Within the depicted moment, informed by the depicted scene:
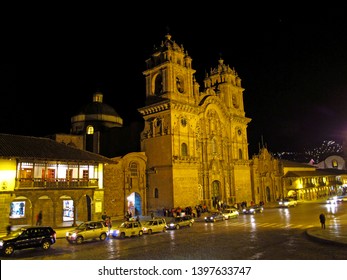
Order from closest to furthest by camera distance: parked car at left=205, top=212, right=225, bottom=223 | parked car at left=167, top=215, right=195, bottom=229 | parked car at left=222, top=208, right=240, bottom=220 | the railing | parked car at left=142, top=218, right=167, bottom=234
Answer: parked car at left=142, top=218, right=167, bottom=234, the railing, parked car at left=167, top=215, right=195, bottom=229, parked car at left=205, top=212, right=225, bottom=223, parked car at left=222, top=208, right=240, bottom=220

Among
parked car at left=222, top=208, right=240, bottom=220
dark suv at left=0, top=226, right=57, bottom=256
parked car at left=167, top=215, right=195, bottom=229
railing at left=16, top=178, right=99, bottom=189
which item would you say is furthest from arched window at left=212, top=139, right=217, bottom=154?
dark suv at left=0, top=226, right=57, bottom=256

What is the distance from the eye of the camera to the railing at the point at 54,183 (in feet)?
99.2

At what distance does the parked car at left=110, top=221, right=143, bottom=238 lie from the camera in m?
25.8

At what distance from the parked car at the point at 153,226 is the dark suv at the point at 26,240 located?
797 centimetres

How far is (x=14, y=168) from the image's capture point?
98.3 ft

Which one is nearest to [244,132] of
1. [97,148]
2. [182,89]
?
[182,89]

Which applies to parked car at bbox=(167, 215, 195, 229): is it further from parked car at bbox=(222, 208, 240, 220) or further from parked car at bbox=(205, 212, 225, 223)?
parked car at bbox=(222, 208, 240, 220)

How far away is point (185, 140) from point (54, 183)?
20.5 meters

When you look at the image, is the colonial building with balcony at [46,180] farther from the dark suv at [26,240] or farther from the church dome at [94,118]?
the church dome at [94,118]

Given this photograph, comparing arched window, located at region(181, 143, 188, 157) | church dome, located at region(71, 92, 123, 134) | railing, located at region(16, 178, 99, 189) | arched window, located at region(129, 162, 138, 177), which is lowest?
railing, located at region(16, 178, 99, 189)

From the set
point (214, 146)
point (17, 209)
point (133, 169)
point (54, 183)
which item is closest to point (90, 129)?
point (133, 169)

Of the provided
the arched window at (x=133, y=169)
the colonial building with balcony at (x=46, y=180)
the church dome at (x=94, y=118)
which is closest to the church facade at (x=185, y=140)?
the arched window at (x=133, y=169)

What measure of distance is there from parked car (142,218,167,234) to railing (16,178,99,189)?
10.2 meters

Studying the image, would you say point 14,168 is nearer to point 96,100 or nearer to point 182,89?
point 182,89
